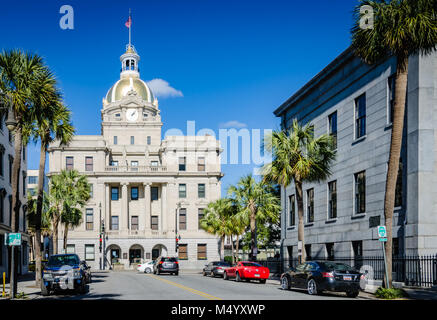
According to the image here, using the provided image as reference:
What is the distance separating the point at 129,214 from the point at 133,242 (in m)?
4.88

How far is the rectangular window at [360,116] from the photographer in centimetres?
3053

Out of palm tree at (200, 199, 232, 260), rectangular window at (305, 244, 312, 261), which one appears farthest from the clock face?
rectangular window at (305, 244, 312, 261)

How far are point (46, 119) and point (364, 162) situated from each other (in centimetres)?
1686

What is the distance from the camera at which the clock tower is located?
3425 inches

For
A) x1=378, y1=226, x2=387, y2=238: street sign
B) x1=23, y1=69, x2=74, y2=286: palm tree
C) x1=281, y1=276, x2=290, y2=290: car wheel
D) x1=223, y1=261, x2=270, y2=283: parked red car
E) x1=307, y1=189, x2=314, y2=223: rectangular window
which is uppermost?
x1=23, y1=69, x2=74, y2=286: palm tree

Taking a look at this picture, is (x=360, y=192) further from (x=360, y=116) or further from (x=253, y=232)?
(x=253, y=232)

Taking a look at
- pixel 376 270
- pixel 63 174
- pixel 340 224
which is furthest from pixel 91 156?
pixel 376 270

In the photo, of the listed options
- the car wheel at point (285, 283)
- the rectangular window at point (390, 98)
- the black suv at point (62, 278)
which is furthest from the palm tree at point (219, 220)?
the black suv at point (62, 278)

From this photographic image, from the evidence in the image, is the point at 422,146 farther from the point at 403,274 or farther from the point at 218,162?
the point at 218,162

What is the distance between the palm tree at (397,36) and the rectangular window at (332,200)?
42.8 ft

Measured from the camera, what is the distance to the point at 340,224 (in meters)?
32.6

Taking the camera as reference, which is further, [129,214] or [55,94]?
[129,214]

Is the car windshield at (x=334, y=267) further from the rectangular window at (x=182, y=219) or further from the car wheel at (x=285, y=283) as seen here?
the rectangular window at (x=182, y=219)

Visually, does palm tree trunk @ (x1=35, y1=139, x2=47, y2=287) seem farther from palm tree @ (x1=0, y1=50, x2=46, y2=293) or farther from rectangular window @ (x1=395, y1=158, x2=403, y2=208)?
rectangular window @ (x1=395, y1=158, x2=403, y2=208)
